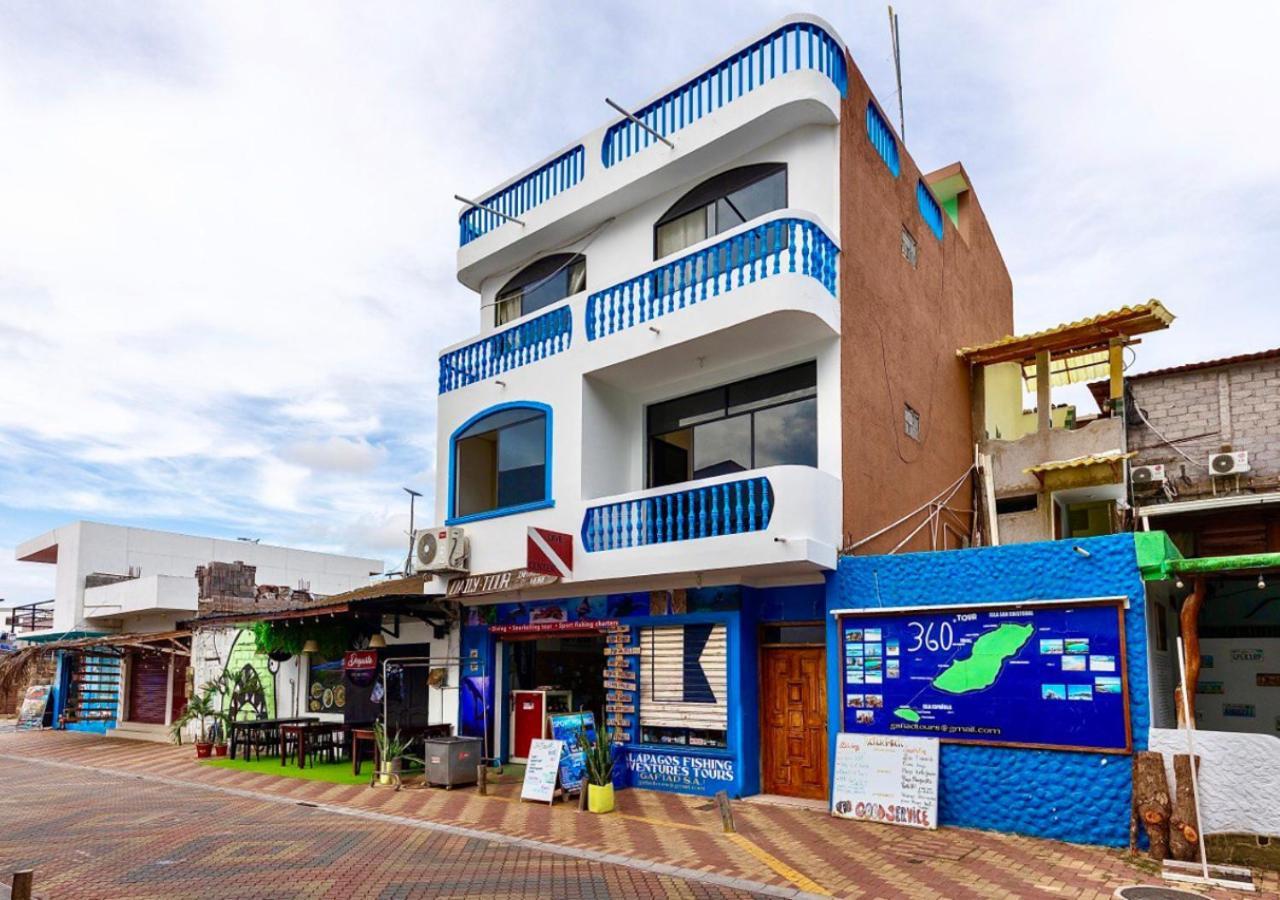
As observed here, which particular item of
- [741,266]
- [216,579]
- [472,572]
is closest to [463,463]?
[472,572]

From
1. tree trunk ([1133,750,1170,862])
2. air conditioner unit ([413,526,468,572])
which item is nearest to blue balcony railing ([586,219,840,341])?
air conditioner unit ([413,526,468,572])

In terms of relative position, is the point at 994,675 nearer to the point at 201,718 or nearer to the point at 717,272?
the point at 717,272

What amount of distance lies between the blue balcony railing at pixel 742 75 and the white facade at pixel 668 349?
13cm

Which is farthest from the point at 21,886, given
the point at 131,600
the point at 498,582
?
the point at 131,600

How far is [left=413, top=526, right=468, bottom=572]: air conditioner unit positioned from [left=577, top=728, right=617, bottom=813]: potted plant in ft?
13.9

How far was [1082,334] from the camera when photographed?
48.6ft

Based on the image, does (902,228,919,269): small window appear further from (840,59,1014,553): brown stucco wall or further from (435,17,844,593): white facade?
(435,17,844,593): white facade

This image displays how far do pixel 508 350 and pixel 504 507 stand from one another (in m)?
2.53

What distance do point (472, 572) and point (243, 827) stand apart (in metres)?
5.21

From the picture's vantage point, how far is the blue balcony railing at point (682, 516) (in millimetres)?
11836

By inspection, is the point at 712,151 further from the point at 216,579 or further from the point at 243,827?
the point at 216,579

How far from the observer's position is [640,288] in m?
13.8

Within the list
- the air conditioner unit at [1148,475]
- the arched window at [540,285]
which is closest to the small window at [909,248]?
the air conditioner unit at [1148,475]

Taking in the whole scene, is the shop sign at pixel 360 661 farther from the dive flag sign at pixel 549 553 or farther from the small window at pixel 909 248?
the small window at pixel 909 248
